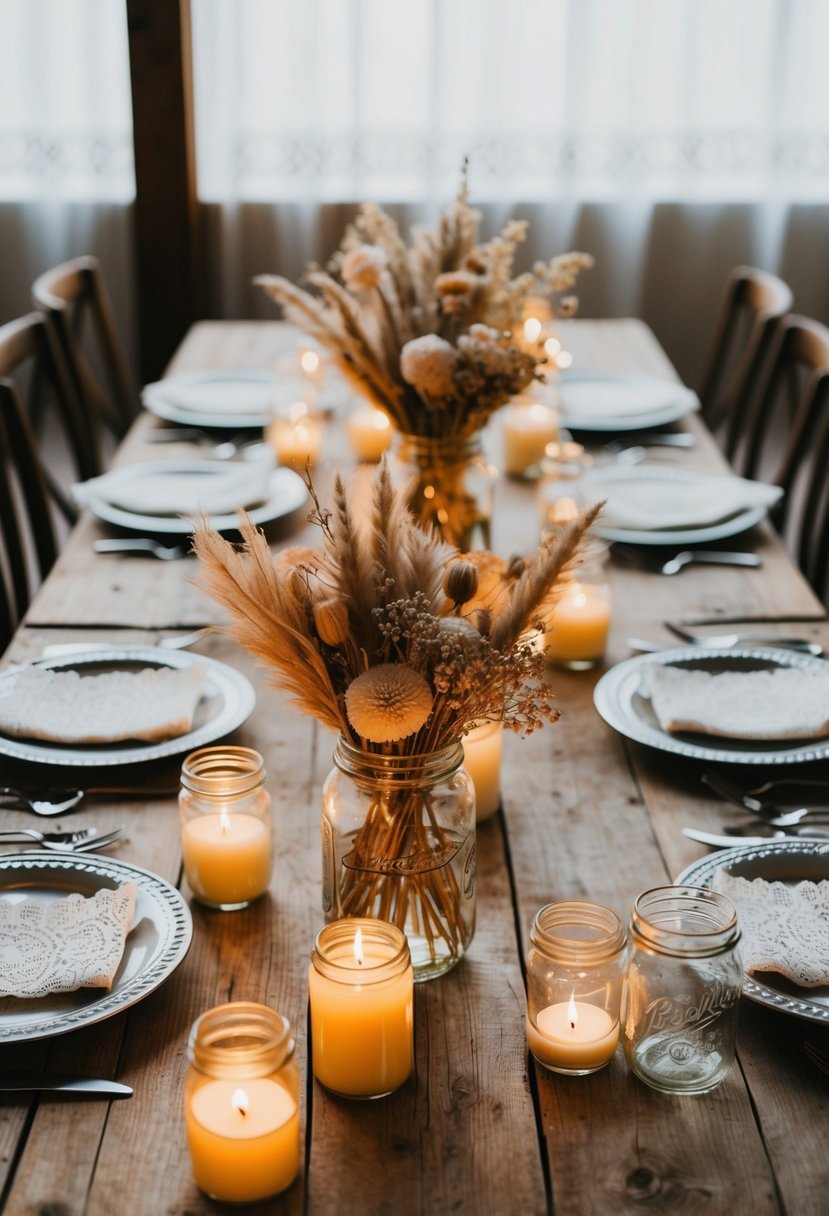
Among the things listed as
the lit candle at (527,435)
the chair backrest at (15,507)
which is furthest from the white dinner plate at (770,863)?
the chair backrest at (15,507)

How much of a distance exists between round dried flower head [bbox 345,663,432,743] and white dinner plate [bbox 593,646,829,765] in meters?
0.50

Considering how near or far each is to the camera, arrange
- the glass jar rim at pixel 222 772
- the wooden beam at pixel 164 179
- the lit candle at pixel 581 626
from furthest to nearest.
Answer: the wooden beam at pixel 164 179 < the lit candle at pixel 581 626 < the glass jar rim at pixel 222 772

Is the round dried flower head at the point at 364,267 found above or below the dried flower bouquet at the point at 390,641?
above

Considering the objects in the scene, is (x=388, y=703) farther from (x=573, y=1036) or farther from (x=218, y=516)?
(x=218, y=516)

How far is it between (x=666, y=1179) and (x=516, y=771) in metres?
0.55

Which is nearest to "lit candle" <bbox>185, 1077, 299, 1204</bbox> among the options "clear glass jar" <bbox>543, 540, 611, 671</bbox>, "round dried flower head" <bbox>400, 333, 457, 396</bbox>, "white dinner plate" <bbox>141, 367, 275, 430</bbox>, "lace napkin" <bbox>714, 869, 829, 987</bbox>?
"lace napkin" <bbox>714, 869, 829, 987</bbox>

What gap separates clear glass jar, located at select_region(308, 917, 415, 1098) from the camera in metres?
0.91

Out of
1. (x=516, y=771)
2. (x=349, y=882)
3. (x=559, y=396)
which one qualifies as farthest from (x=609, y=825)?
(x=559, y=396)

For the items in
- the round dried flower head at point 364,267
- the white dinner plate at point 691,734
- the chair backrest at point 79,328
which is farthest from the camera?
the chair backrest at point 79,328

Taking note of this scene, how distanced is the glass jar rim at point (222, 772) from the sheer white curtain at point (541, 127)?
3.20 meters

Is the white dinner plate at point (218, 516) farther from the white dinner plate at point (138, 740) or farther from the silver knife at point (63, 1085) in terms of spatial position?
the silver knife at point (63, 1085)

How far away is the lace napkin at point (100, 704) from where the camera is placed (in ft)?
4.54

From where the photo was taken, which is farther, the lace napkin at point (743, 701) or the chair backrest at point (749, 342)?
the chair backrest at point (749, 342)

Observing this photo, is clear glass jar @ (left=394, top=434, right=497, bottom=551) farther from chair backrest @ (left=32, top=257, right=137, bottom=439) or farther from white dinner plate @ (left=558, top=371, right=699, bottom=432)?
chair backrest @ (left=32, top=257, right=137, bottom=439)
